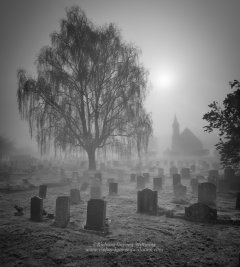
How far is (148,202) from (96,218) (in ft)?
7.13

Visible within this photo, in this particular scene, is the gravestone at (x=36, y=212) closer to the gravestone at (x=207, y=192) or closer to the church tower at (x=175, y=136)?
the gravestone at (x=207, y=192)

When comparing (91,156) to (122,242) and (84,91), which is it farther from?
(122,242)

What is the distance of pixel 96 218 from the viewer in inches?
217

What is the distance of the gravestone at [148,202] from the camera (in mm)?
6969

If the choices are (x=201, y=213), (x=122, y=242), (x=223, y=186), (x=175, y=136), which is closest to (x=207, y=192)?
(x=201, y=213)

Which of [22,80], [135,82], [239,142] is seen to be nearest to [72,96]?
[22,80]

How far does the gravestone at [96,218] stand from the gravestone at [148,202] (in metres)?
Answer: 1.89

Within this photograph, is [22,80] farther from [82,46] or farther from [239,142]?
[239,142]

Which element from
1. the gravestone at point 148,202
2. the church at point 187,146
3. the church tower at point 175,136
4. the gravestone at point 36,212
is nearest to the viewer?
the gravestone at point 36,212

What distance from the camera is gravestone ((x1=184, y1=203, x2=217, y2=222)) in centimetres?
589

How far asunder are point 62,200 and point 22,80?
10844 mm

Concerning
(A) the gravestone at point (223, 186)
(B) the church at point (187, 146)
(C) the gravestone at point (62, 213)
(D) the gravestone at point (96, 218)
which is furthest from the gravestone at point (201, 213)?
(B) the church at point (187, 146)

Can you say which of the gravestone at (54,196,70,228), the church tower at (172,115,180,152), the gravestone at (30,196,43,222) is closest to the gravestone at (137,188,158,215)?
the gravestone at (54,196,70,228)

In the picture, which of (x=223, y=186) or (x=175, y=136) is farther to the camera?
(x=175, y=136)
